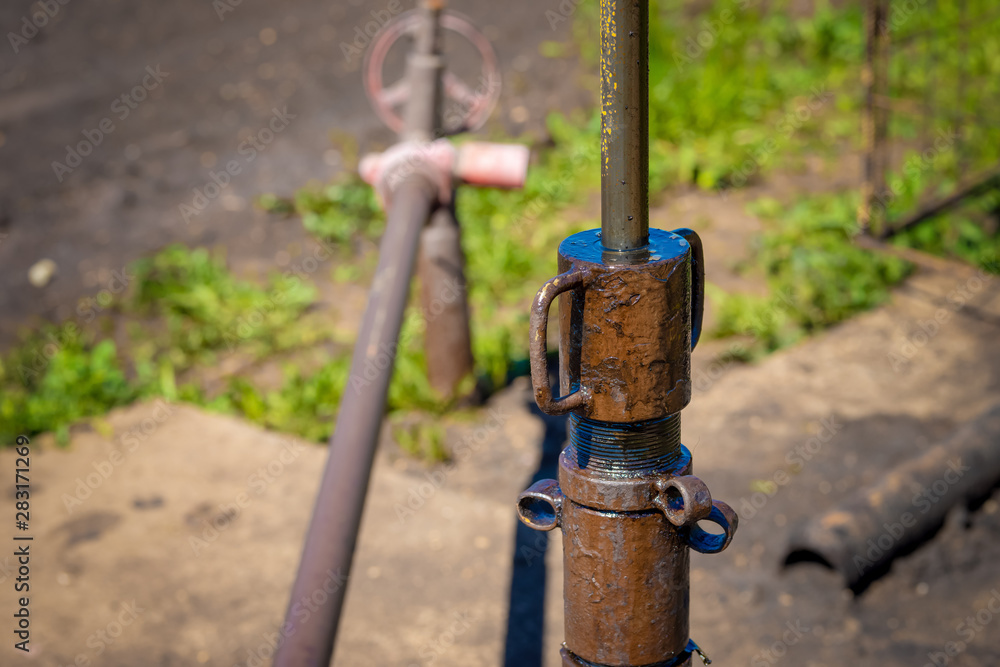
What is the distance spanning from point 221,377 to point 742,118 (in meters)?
3.52

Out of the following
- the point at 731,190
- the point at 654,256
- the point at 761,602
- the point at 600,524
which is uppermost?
the point at 654,256

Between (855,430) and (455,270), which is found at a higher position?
(455,270)

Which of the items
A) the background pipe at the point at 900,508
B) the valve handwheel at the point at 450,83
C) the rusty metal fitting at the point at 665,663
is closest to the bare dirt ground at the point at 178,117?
the valve handwheel at the point at 450,83

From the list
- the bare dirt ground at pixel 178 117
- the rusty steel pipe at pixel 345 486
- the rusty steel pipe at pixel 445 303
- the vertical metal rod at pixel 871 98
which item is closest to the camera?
the rusty steel pipe at pixel 345 486

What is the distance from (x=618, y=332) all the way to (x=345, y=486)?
0.63 m

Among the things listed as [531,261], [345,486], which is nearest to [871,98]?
[531,261]

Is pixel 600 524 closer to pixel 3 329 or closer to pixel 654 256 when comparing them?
pixel 654 256

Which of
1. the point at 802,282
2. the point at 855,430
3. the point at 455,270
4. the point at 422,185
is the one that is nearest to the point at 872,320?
the point at 802,282

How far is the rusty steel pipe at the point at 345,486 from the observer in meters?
1.33

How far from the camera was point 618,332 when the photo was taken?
1107mm

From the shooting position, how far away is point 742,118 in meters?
5.68

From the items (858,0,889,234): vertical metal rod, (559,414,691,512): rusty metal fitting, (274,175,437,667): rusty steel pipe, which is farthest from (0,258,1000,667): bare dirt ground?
(559,414,691,512): rusty metal fitting

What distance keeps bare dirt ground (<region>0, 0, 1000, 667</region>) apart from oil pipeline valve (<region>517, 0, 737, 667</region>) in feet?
4.31

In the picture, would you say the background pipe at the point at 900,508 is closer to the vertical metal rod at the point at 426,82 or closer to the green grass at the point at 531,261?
the green grass at the point at 531,261
